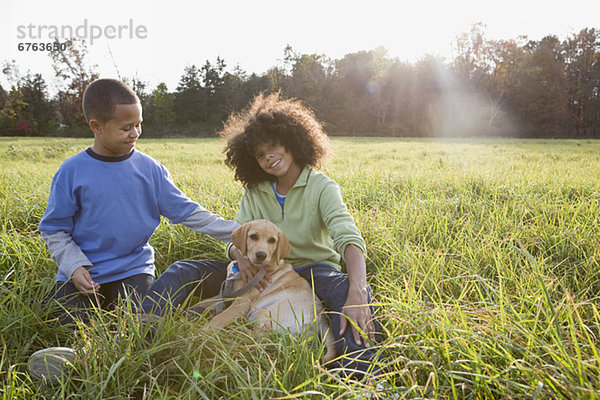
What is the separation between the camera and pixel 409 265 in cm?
270

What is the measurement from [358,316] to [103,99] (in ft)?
7.04

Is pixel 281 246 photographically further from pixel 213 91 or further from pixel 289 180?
pixel 213 91

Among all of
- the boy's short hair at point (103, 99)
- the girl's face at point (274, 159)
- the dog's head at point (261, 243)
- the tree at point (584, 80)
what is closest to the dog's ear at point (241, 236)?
the dog's head at point (261, 243)

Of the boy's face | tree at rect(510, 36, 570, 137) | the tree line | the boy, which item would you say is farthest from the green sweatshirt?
tree at rect(510, 36, 570, 137)

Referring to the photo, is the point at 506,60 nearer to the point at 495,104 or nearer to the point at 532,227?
the point at 495,104

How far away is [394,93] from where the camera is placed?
46250mm

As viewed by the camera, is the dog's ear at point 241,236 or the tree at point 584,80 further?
the tree at point 584,80

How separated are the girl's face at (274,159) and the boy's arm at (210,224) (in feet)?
1.69

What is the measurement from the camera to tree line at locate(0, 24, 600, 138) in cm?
3753

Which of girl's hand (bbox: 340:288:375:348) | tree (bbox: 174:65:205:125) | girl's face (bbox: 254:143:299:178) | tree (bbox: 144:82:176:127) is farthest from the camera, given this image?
tree (bbox: 174:65:205:125)

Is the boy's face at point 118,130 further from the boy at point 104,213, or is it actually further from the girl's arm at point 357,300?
the girl's arm at point 357,300

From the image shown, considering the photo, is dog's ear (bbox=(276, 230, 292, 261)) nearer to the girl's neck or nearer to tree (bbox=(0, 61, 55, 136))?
the girl's neck

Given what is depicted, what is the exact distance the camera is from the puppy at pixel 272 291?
7.28ft

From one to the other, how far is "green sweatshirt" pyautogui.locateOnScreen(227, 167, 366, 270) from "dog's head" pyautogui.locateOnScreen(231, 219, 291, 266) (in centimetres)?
30
